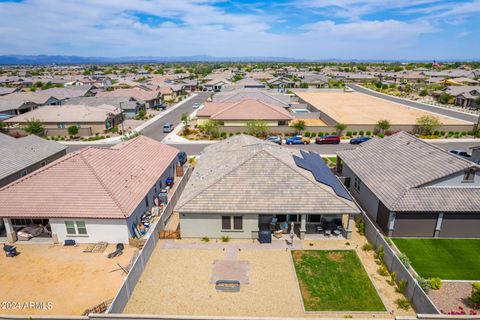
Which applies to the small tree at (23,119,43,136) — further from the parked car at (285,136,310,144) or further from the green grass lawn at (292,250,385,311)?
the green grass lawn at (292,250,385,311)

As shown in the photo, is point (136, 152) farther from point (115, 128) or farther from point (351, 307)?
point (115, 128)

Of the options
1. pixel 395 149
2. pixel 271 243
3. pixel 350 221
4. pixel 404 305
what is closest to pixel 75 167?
Result: pixel 271 243

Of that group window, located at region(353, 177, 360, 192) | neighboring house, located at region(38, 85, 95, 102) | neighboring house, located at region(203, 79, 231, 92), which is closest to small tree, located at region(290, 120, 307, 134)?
window, located at region(353, 177, 360, 192)

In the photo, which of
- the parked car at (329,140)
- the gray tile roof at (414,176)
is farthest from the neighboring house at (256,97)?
the gray tile roof at (414,176)

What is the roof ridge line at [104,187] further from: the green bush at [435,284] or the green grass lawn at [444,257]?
the green grass lawn at [444,257]

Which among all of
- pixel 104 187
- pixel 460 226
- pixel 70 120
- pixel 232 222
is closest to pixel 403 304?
pixel 460 226

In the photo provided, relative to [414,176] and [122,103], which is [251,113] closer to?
[122,103]
